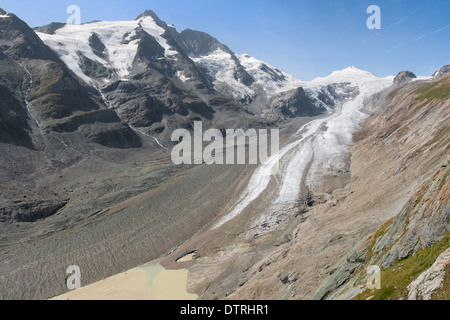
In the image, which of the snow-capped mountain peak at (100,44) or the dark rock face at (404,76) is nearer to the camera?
the snow-capped mountain peak at (100,44)

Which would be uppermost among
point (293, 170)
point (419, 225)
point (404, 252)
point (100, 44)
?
point (100, 44)

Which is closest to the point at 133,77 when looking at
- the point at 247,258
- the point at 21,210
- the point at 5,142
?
the point at 5,142

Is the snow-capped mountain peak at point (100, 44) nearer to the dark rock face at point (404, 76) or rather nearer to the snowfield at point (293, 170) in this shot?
the snowfield at point (293, 170)

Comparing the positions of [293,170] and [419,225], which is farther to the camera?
[293,170]

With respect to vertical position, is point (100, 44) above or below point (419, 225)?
above

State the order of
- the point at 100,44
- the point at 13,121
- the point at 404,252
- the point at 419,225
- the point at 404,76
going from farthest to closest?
the point at 404,76 → the point at 100,44 → the point at 13,121 → the point at 419,225 → the point at 404,252

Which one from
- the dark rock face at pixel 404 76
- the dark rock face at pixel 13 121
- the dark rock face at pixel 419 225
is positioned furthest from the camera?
the dark rock face at pixel 404 76

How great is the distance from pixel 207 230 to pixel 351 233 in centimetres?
1916

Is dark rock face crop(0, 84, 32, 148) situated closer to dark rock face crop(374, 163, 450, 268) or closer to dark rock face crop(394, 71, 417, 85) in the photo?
dark rock face crop(374, 163, 450, 268)

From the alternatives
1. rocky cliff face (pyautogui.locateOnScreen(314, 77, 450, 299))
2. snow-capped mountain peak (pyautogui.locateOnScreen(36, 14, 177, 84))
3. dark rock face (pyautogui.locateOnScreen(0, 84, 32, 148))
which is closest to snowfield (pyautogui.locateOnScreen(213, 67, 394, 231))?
rocky cliff face (pyautogui.locateOnScreen(314, 77, 450, 299))

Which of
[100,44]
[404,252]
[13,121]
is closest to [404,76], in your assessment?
[100,44]

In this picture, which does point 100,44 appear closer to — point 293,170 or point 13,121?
point 13,121

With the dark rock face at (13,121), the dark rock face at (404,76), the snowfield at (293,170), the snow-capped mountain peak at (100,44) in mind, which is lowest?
the snowfield at (293,170)

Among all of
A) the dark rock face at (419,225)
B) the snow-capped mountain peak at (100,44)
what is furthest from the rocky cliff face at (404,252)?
the snow-capped mountain peak at (100,44)
